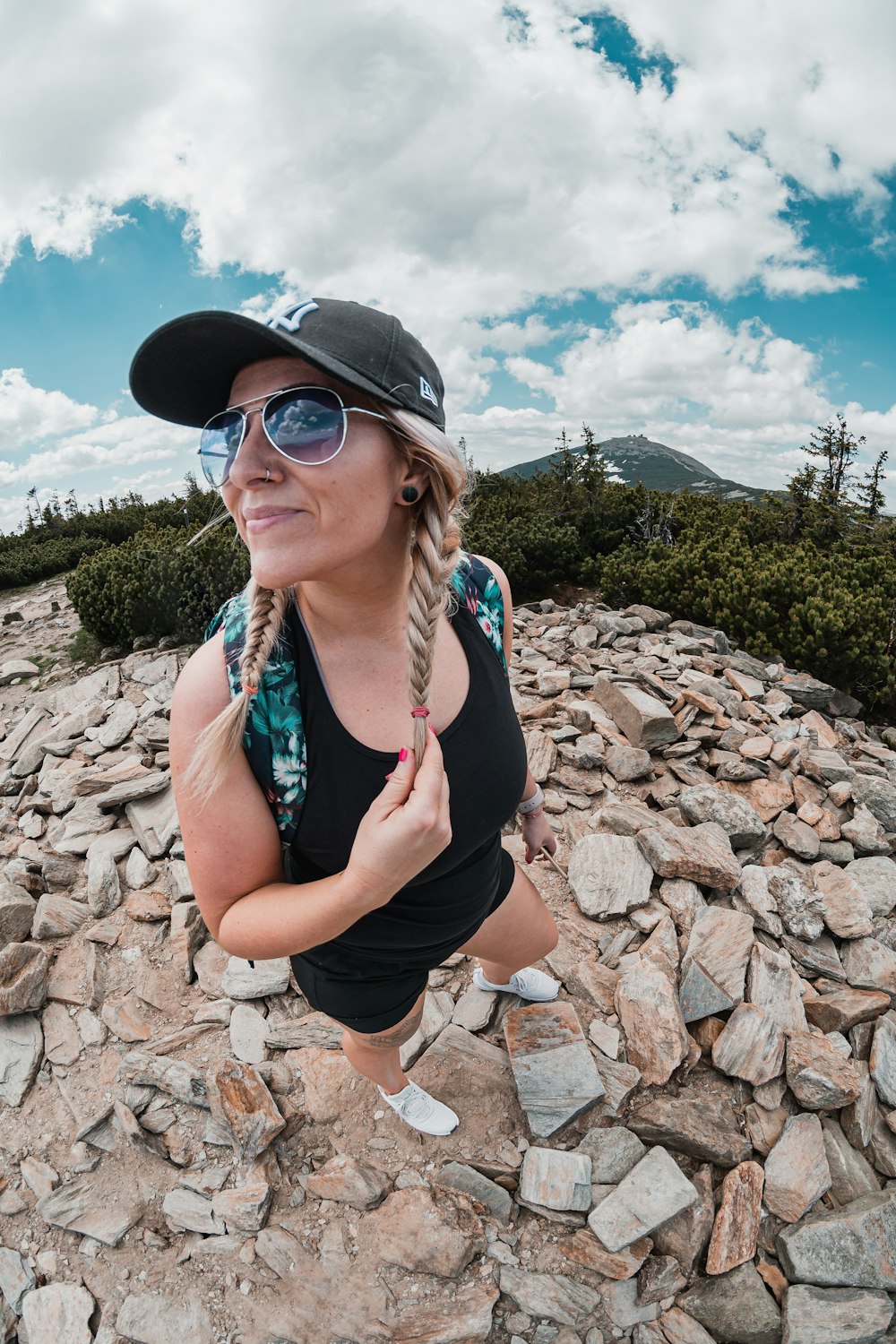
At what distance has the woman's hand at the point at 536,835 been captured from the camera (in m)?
2.74

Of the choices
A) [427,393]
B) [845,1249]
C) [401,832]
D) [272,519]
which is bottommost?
[845,1249]

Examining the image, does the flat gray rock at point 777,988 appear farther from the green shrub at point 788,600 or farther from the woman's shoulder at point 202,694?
the green shrub at point 788,600

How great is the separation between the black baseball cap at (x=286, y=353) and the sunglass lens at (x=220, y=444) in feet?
0.33

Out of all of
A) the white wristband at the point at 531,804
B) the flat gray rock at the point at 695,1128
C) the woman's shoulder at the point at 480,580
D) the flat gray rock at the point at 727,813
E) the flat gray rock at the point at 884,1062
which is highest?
the woman's shoulder at the point at 480,580

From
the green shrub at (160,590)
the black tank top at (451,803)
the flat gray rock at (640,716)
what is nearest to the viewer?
the black tank top at (451,803)

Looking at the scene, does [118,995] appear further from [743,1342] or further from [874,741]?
[874,741]

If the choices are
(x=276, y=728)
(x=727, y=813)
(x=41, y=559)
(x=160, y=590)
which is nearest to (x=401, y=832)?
(x=276, y=728)

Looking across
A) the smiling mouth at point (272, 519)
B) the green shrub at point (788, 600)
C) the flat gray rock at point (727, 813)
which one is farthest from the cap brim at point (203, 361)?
the green shrub at point (788, 600)

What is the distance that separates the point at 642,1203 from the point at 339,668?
208 centimetres

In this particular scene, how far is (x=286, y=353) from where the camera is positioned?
1.42m

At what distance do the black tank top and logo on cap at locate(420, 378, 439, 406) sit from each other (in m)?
0.57

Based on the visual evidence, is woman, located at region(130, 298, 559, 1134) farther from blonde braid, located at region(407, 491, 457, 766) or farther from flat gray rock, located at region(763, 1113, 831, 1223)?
flat gray rock, located at region(763, 1113, 831, 1223)

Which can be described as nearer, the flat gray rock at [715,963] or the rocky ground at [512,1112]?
the rocky ground at [512,1112]

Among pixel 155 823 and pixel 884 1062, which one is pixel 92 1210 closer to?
pixel 155 823
